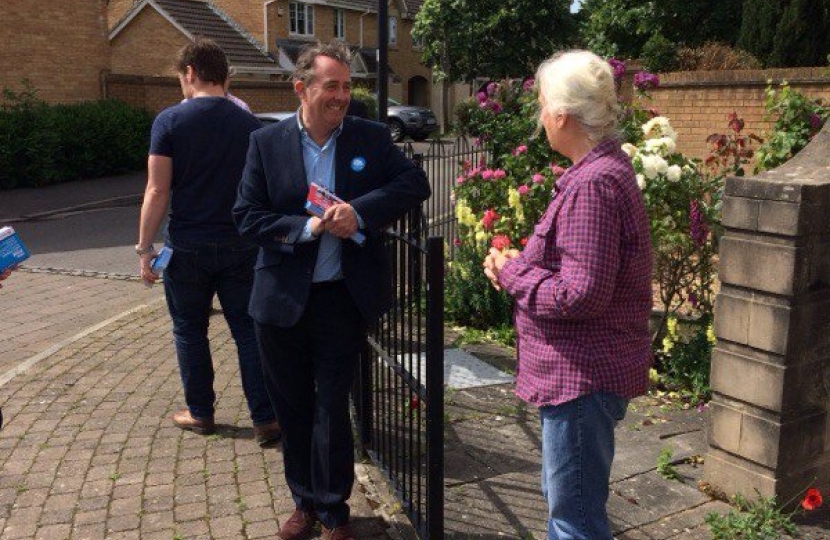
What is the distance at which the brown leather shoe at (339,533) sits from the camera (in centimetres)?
322

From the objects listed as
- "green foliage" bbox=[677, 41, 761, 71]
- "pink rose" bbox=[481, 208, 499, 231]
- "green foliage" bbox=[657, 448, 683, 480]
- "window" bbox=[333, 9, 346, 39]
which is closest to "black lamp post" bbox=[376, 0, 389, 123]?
"pink rose" bbox=[481, 208, 499, 231]

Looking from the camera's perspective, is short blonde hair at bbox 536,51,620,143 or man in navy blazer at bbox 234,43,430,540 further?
man in navy blazer at bbox 234,43,430,540

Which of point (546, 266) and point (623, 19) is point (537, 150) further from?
point (623, 19)

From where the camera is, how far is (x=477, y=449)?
4164 millimetres

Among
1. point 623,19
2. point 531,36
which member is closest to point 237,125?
point 623,19

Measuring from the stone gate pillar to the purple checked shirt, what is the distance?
44.4 inches

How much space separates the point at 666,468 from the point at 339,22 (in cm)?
3836

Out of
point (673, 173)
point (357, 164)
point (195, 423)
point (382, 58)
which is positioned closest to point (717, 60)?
point (673, 173)

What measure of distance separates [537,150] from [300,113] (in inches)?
129

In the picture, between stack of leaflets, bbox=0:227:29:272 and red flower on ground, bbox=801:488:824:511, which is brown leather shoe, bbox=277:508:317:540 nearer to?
stack of leaflets, bbox=0:227:29:272

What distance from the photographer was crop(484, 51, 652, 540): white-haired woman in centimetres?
224

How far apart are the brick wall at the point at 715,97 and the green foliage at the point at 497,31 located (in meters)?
21.8

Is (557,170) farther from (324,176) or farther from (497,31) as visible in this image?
(497,31)

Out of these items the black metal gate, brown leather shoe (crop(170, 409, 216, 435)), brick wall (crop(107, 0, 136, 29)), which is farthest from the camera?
brick wall (crop(107, 0, 136, 29))
